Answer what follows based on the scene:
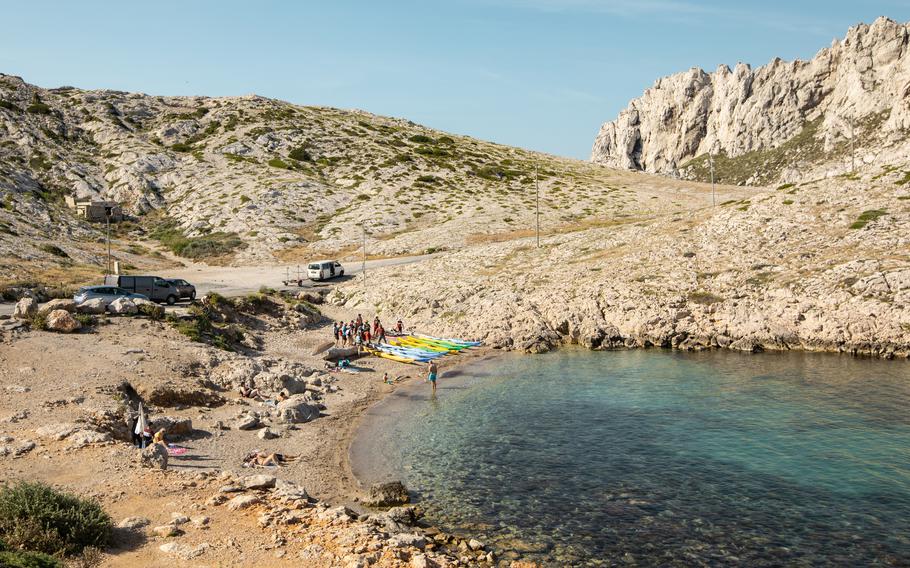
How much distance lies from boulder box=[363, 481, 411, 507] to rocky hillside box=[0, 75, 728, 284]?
6447 centimetres

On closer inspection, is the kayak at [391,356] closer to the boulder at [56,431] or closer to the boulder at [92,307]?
the boulder at [92,307]

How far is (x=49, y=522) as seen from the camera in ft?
51.6

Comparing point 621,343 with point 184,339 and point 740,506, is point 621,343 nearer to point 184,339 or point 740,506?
point 740,506

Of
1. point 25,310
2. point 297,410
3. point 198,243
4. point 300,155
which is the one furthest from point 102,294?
point 300,155

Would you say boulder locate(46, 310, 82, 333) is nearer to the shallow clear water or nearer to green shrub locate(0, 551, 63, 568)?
the shallow clear water

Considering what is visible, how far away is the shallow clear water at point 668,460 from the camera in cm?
1938

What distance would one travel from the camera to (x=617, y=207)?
401 feet

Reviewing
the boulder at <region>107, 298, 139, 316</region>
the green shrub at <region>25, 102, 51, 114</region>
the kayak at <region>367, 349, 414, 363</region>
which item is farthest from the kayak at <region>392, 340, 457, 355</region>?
the green shrub at <region>25, 102, 51, 114</region>

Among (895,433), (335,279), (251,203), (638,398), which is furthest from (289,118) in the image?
(895,433)

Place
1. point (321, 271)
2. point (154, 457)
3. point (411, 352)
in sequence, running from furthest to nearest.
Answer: point (321, 271) < point (411, 352) < point (154, 457)

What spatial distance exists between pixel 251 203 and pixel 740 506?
110m

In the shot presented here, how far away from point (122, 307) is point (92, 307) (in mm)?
1883

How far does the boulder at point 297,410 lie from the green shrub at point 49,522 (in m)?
14.4

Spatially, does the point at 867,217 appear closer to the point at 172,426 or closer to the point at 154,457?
the point at 172,426
